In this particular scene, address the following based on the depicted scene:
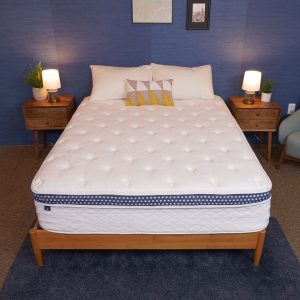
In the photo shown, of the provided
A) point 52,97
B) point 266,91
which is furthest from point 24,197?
point 266,91

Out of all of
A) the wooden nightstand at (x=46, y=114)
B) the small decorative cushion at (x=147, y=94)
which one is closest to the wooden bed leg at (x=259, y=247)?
the small decorative cushion at (x=147, y=94)

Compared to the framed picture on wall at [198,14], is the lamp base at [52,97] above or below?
below

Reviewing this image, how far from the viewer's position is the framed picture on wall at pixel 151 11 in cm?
308

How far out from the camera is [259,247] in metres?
1.98

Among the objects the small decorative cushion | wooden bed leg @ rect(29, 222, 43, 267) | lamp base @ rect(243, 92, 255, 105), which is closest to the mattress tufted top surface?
the small decorative cushion

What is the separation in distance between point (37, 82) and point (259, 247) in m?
2.42

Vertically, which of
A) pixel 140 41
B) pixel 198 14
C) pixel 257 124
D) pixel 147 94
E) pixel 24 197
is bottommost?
pixel 24 197

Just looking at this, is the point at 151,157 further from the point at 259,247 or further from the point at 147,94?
the point at 147,94

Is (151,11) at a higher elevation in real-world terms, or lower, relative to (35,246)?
higher

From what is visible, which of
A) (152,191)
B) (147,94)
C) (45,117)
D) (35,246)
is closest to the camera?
(152,191)

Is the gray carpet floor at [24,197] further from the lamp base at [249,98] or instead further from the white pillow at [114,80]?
the white pillow at [114,80]

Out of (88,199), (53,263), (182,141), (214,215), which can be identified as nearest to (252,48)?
(182,141)

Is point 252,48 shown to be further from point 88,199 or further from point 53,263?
point 53,263

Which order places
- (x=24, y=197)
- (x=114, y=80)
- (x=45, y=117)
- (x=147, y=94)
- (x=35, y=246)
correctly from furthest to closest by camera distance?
1. (x=45, y=117)
2. (x=114, y=80)
3. (x=147, y=94)
4. (x=24, y=197)
5. (x=35, y=246)
